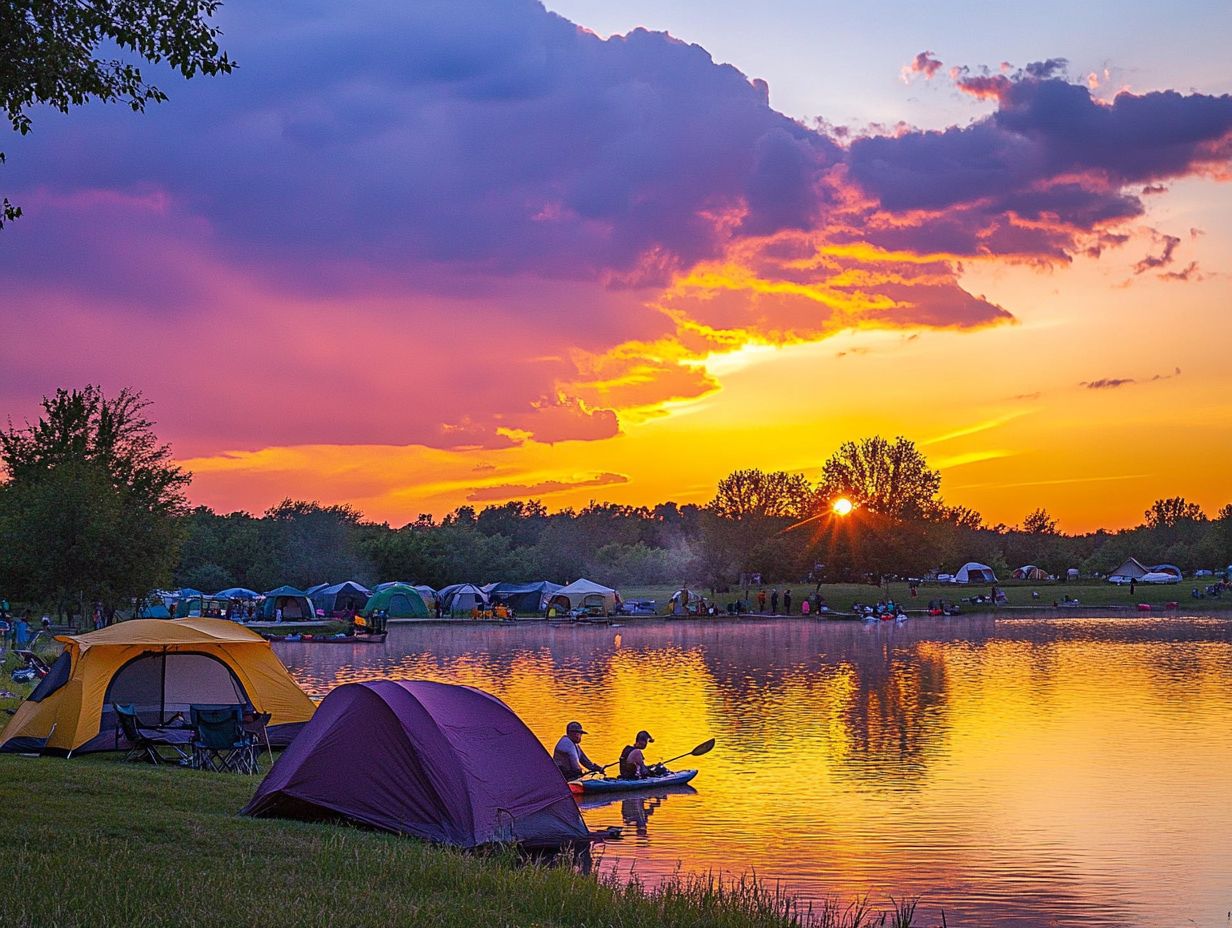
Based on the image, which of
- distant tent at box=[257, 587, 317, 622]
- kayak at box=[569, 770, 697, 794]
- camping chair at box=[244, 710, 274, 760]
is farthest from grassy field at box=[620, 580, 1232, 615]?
camping chair at box=[244, 710, 274, 760]

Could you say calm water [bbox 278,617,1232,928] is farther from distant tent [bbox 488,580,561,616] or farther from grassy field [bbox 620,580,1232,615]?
grassy field [bbox 620,580,1232,615]

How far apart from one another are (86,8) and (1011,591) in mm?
97360

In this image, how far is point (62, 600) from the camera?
4581 centimetres

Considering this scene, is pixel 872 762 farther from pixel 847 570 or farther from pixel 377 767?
pixel 847 570

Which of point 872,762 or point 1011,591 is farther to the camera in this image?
point 1011,591

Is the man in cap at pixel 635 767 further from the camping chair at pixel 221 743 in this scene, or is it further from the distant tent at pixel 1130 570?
the distant tent at pixel 1130 570

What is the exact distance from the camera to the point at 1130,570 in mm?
132875

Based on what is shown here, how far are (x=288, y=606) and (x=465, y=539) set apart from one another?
35.1 meters

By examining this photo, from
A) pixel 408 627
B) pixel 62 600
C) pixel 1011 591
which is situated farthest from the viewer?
pixel 1011 591

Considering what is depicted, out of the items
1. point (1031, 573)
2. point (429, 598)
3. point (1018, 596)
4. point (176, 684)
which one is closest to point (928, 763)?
point (176, 684)

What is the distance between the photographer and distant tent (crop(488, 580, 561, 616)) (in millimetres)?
89438

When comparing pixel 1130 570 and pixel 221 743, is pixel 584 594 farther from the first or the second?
pixel 1130 570

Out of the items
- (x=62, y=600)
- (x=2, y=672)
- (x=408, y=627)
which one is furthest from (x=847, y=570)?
(x=2, y=672)

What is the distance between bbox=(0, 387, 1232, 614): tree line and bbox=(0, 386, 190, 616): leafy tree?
0.06 metres
